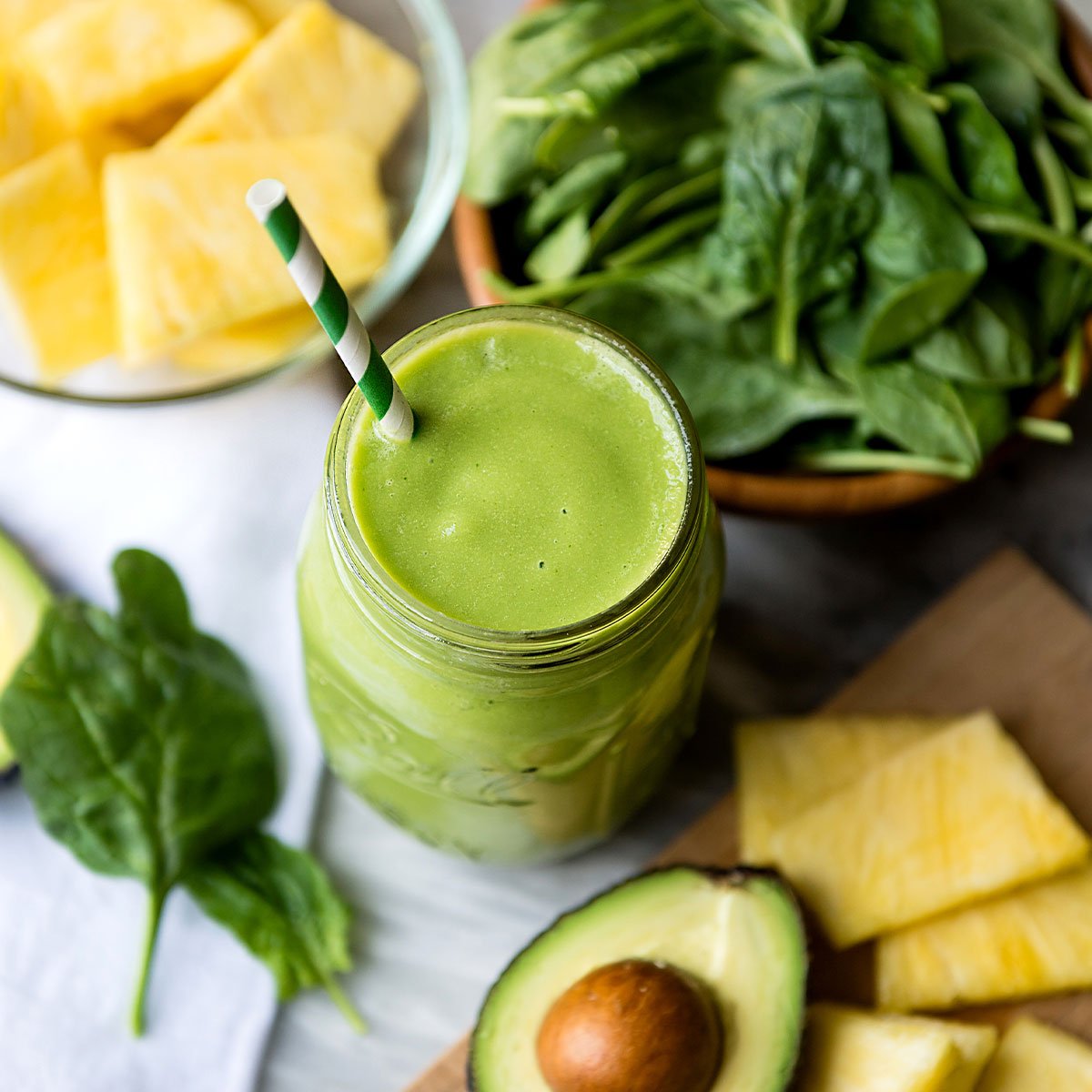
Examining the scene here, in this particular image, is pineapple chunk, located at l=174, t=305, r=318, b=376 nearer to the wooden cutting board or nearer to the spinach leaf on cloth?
the spinach leaf on cloth

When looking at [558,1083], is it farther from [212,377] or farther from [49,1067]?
[212,377]

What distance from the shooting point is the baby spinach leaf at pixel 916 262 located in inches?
38.2

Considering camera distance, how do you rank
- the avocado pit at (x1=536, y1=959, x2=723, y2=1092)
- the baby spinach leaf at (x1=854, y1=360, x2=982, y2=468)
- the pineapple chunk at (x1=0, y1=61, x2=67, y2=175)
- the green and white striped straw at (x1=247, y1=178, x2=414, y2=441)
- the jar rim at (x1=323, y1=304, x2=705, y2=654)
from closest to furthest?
1. the green and white striped straw at (x1=247, y1=178, x2=414, y2=441)
2. the jar rim at (x1=323, y1=304, x2=705, y2=654)
3. the avocado pit at (x1=536, y1=959, x2=723, y2=1092)
4. the baby spinach leaf at (x1=854, y1=360, x2=982, y2=468)
5. the pineapple chunk at (x1=0, y1=61, x2=67, y2=175)

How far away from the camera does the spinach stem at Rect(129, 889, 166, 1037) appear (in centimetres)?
102

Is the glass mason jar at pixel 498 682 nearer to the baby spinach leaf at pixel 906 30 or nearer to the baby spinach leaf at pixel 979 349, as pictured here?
the baby spinach leaf at pixel 979 349

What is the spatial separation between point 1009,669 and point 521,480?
58 centimetres

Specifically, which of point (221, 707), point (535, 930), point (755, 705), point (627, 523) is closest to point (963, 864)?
point (755, 705)

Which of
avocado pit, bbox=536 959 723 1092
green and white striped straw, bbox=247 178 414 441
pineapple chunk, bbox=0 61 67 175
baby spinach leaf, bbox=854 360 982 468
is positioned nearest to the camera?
green and white striped straw, bbox=247 178 414 441

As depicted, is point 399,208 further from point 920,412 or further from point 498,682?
point 498,682

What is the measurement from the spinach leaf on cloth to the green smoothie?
396 millimetres

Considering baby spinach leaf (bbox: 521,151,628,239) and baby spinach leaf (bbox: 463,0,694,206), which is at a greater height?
baby spinach leaf (bbox: 463,0,694,206)

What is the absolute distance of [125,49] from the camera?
3.57 feet

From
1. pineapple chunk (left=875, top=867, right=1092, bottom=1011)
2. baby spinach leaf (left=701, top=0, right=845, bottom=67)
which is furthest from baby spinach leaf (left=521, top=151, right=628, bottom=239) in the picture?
pineapple chunk (left=875, top=867, right=1092, bottom=1011)

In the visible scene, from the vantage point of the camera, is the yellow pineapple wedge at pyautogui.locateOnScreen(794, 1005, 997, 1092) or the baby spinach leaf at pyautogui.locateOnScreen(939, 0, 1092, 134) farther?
the baby spinach leaf at pyautogui.locateOnScreen(939, 0, 1092, 134)
